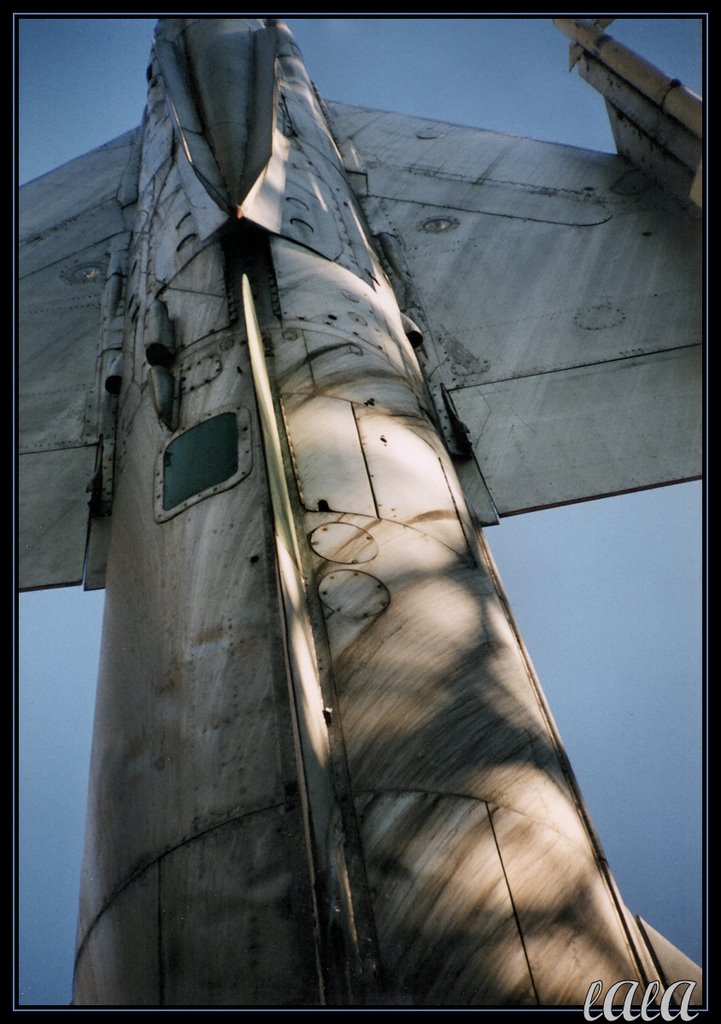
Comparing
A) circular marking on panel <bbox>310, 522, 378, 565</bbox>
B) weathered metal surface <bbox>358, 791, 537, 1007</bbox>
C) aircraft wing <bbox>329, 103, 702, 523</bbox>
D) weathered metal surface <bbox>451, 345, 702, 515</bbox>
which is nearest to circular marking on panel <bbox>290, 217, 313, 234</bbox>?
aircraft wing <bbox>329, 103, 702, 523</bbox>

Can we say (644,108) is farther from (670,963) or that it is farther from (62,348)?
(670,963)

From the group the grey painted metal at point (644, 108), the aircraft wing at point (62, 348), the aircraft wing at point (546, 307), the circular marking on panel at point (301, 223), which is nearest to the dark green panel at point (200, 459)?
the aircraft wing at point (62, 348)

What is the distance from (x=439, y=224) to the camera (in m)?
10.5

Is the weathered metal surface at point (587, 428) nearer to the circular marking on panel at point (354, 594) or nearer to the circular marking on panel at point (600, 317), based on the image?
the circular marking on panel at point (600, 317)

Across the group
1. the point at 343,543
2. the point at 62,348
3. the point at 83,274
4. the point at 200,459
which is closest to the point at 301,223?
the point at 200,459

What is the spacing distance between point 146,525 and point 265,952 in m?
2.56

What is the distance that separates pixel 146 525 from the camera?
16.0 ft

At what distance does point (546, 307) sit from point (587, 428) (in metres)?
2.02

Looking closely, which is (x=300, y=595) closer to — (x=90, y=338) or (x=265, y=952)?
(x=265, y=952)

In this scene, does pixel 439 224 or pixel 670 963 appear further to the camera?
pixel 439 224

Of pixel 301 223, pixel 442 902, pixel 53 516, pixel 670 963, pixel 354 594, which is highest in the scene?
pixel 301 223

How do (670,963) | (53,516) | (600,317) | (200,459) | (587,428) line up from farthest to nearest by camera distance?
(600,317), (587,428), (53,516), (200,459), (670,963)

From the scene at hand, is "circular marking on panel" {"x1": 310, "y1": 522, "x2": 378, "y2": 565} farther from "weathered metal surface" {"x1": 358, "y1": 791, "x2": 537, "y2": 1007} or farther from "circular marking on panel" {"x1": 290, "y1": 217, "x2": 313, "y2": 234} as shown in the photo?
"circular marking on panel" {"x1": 290, "y1": 217, "x2": 313, "y2": 234}

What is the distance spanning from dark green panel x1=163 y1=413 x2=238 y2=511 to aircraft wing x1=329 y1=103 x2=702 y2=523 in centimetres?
207
